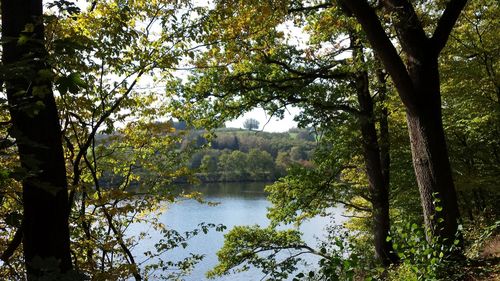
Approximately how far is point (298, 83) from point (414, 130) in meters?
5.26

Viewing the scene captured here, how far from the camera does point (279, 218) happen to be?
38.9 feet

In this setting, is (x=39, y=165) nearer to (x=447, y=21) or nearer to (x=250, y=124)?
(x=447, y=21)

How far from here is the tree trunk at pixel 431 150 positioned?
5.21 meters

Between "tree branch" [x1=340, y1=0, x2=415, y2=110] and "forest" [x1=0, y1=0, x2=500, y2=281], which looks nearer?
"forest" [x1=0, y1=0, x2=500, y2=281]

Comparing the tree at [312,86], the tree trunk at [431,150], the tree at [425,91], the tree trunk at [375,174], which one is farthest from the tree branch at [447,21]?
the tree trunk at [375,174]

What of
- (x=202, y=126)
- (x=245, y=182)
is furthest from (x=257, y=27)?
(x=245, y=182)

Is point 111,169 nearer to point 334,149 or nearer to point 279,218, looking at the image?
point 279,218

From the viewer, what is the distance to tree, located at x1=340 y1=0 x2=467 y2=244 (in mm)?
5199

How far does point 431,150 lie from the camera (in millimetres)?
5223

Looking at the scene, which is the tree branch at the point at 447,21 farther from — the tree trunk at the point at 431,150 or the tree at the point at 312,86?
the tree at the point at 312,86

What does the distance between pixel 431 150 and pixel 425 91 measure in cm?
71

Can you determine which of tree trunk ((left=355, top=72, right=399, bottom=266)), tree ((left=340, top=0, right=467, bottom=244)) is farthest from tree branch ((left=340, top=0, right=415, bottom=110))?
tree trunk ((left=355, top=72, right=399, bottom=266))

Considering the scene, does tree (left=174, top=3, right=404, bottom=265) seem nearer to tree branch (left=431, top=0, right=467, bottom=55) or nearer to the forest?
the forest

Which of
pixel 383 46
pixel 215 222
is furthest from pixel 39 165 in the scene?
pixel 215 222
